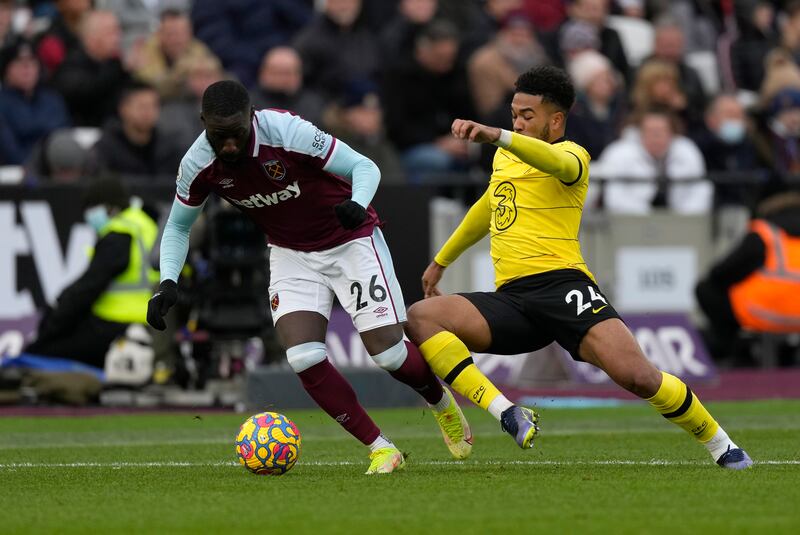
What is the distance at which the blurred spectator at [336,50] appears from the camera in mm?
18828

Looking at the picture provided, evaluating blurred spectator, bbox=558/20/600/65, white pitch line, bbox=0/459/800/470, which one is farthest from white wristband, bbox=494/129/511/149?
blurred spectator, bbox=558/20/600/65

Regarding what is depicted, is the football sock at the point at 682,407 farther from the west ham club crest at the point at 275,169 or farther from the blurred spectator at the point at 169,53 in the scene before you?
the blurred spectator at the point at 169,53

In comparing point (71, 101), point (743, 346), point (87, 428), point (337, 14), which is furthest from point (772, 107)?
point (87, 428)

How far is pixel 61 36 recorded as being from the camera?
18.5m

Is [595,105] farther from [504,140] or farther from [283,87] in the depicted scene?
[504,140]

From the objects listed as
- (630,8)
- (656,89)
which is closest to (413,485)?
(656,89)

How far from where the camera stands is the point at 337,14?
1881 cm

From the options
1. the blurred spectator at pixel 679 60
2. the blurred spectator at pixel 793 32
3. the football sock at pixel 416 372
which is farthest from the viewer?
the blurred spectator at pixel 793 32

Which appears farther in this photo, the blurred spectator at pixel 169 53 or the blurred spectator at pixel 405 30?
the blurred spectator at pixel 405 30

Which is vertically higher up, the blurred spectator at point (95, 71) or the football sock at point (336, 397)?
the blurred spectator at point (95, 71)

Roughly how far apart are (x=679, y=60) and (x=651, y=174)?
2991 mm

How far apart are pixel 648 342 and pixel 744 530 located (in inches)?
393

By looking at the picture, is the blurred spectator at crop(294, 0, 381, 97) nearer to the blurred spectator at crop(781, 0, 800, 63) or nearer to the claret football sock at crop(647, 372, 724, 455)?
the blurred spectator at crop(781, 0, 800, 63)

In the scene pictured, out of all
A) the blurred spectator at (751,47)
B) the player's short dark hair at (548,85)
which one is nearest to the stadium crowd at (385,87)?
the blurred spectator at (751,47)
